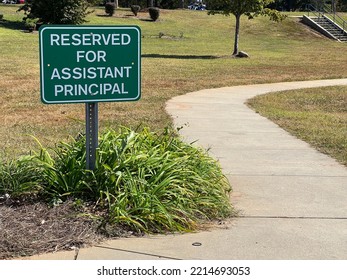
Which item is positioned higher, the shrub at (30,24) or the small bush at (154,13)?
the small bush at (154,13)

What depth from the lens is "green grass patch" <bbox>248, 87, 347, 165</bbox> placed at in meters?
8.76

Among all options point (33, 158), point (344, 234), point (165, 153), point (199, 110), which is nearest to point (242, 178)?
point (165, 153)

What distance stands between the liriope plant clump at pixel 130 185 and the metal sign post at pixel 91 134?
0.22 feet

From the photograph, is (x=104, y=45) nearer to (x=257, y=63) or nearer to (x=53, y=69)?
(x=53, y=69)

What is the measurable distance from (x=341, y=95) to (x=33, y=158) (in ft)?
36.9

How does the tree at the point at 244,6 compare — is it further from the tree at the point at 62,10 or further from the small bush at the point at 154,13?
the small bush at the point at 154,13

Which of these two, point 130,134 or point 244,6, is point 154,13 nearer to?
point 244,6

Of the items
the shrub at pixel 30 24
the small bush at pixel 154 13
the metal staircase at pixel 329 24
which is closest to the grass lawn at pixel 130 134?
the shrub at pixel 30 24

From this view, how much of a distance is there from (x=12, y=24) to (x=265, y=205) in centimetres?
3643

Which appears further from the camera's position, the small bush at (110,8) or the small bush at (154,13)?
the small bush at (110,8)

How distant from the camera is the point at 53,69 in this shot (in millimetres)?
4883

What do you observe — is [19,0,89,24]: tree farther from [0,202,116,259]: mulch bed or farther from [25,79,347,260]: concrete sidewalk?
[0,202,116,259]: mulch bed

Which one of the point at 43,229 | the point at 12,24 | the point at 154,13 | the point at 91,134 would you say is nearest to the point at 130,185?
the point at 91,134

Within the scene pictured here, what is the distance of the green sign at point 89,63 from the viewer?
15.9ft
